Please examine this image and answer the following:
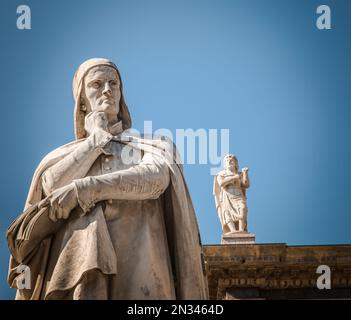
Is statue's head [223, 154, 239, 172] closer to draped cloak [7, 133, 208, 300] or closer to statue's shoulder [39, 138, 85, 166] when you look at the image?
statue's shoulder [39, 138, 85, 166]

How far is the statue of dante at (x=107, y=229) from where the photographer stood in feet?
22.1

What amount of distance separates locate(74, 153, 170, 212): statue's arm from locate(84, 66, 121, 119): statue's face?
73cm

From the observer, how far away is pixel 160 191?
714 cm

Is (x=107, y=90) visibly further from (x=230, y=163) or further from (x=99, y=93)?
(x=230, y=163)

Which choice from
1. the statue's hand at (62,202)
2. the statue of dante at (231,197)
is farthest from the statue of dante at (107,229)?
the statue of dante at (231,197)

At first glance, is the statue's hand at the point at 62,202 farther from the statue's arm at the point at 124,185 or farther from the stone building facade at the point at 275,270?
the stone building facade at the point at 275,270

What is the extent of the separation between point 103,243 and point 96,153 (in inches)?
32.9

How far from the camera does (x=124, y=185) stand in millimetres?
6988

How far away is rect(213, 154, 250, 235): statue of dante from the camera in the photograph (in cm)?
2639

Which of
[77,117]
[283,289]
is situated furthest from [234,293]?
[77,117]

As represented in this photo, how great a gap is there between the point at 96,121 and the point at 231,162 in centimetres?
1978

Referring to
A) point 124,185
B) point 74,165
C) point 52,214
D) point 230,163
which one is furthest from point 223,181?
point 52,214

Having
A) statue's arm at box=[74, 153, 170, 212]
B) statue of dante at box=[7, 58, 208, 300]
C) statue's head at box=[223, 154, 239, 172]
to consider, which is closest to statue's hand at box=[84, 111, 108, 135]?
statue of dante at box=[7, 58, 208, 300]
